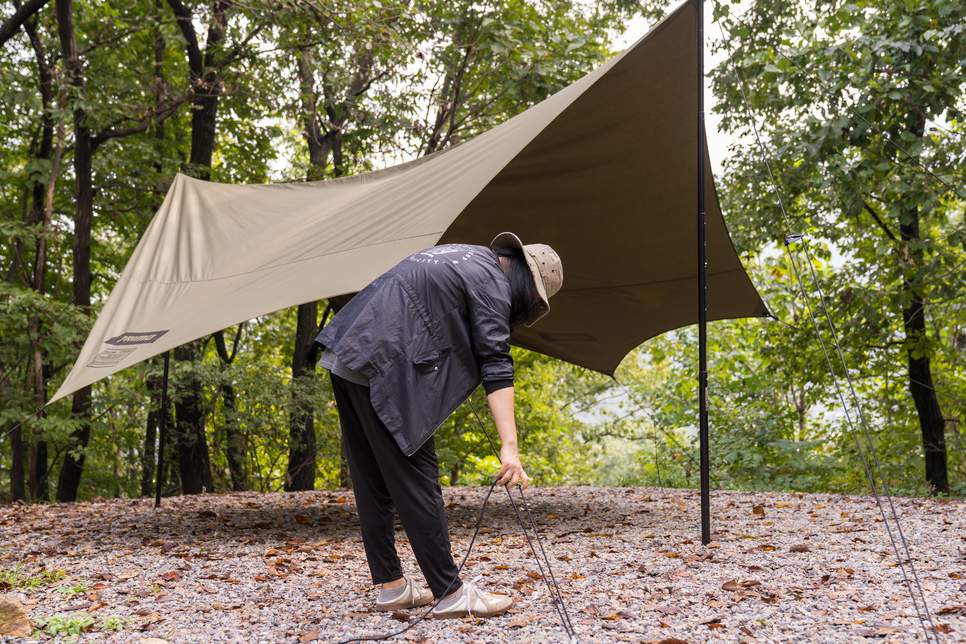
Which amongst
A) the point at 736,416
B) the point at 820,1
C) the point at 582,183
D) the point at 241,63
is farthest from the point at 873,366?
Answer: the point at 241,63

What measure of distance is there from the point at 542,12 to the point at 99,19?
442 centimetres

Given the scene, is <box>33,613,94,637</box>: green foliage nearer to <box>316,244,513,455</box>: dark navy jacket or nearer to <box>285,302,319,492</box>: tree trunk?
<box>316,244,513,455</box>: dark navy jacket

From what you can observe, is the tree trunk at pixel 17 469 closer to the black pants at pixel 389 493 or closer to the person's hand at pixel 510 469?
the black pants at pixel 389 493

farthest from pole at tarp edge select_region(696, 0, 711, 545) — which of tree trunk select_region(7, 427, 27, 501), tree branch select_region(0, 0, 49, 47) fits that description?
tree trunk select_region(7, 427, 27, 501)

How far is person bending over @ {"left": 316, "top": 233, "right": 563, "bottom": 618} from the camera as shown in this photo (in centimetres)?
171

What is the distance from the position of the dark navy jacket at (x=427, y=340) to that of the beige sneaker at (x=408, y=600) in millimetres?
541

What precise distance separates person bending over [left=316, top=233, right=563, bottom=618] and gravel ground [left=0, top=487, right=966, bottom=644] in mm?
282

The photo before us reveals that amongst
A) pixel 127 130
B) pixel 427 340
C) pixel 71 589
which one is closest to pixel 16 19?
pixel 127 130

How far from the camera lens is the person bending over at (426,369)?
5.62 ft

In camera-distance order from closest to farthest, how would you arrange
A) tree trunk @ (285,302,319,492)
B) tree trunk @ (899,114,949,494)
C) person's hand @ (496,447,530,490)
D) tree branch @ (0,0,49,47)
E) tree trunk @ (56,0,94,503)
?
person's hand @ (496,447,530,490)
tree trunk @ (899,114,949,494)
tree branch @ (0,0,49,47)
tree trunk @ (56,0,94,503)
tree trunk @ (285,302,319,492)

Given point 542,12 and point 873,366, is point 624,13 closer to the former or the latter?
point 542,12

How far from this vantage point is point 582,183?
11.3ft

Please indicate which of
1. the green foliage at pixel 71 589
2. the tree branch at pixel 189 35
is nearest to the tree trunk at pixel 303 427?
the tree branch at pixel 189 35

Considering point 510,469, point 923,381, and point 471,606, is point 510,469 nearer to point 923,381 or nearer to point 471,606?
point 471,606
